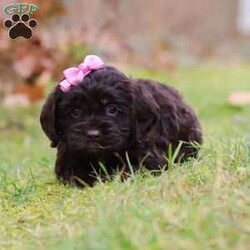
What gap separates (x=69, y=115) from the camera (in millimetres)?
4398

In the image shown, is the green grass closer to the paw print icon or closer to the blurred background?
the paw print icon

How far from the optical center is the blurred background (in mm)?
7688

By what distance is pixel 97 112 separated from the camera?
4277mm

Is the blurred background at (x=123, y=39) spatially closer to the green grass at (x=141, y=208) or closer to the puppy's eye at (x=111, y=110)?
the green grass at (x=141, y=208)

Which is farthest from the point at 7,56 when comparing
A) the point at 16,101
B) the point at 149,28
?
the point at 149,28

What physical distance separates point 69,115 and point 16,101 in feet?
12.2

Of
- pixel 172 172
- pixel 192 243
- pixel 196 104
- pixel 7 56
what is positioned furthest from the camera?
A: pixel 196 104

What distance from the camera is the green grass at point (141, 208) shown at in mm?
2789

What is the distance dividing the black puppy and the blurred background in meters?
3.03

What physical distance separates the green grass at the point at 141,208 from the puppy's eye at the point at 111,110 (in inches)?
16.7

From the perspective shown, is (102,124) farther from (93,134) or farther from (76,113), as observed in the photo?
(76,113)

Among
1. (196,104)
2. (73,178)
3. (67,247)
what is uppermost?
(67,247)

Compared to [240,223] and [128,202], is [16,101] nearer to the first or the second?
[128,202]

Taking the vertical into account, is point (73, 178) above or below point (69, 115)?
below
